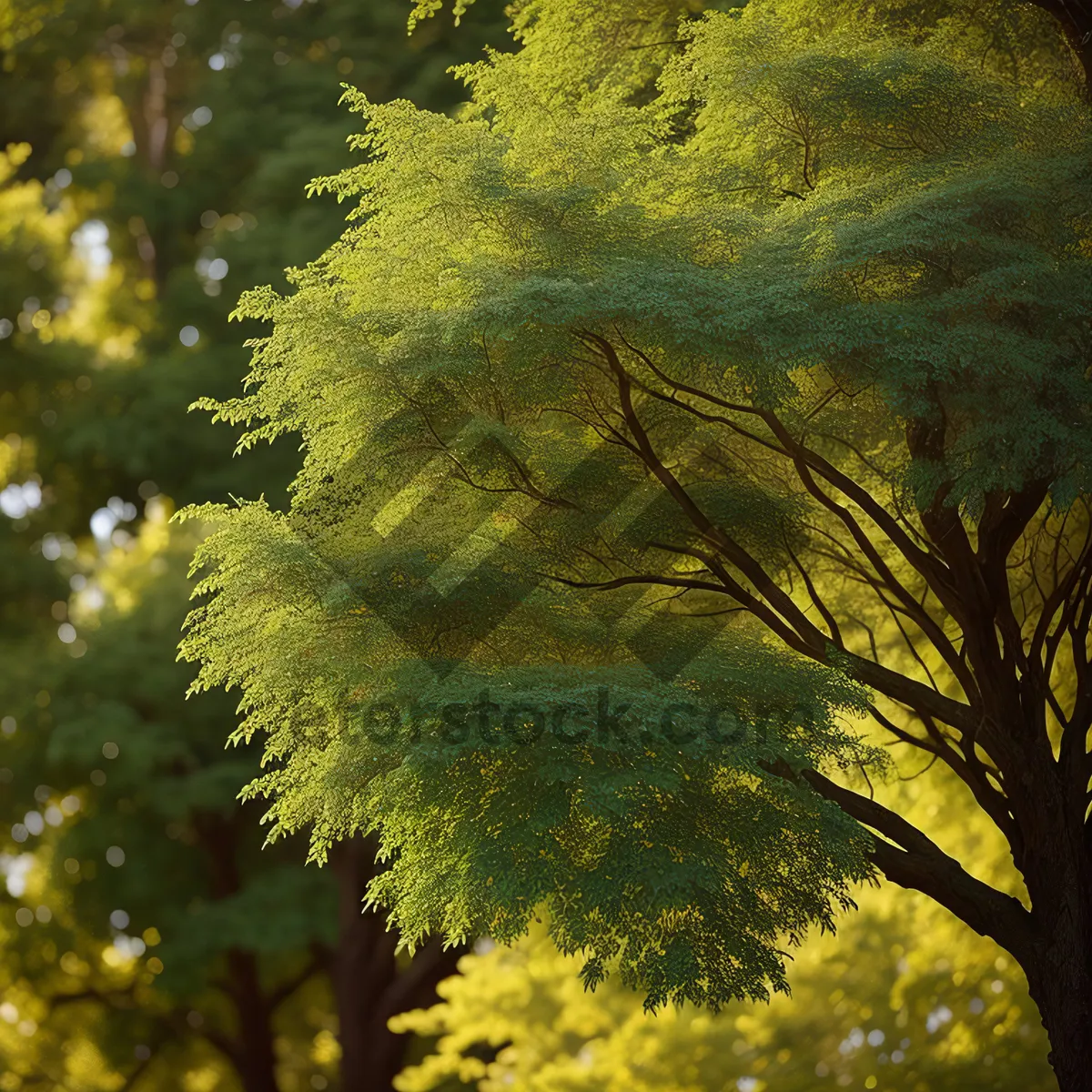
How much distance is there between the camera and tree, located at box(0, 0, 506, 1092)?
1441 cm

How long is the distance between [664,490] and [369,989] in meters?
9.54

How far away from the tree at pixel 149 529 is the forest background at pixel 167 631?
0.13 ft

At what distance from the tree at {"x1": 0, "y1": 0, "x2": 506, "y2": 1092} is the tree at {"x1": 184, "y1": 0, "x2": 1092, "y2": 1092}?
7099 millimetres

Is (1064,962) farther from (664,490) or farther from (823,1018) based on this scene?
(823,1018)

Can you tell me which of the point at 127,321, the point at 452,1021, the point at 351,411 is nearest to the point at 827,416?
the point at 351,411

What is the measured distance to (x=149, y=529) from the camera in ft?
55.4

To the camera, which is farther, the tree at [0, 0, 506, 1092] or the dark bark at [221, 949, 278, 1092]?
the dark bark at [221, 949, 278, 1092]

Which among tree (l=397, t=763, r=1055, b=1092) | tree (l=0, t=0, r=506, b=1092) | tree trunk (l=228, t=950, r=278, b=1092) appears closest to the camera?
tree (l=397, t=763, r=1055, b=1092)

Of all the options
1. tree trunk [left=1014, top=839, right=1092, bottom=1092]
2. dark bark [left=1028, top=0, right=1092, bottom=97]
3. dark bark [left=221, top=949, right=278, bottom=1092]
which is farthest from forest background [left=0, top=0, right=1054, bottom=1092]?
dark bark [left=1028, top=0, right=1092, bottom=97]

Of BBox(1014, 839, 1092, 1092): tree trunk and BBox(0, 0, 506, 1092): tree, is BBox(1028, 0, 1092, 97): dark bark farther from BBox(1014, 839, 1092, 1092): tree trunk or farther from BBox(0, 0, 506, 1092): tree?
BBox(0, 0, 506, 1092): tree

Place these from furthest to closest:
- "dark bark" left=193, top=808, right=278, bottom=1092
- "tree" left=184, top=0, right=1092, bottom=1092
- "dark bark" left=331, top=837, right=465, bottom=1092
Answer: "dark bark" left=193, top=808, right=278, bottom=1092 → "dark bark" left=331, top=837, right=465, bottom=1092 → "tree" left=184, top=0, right=1092, bottom=1092

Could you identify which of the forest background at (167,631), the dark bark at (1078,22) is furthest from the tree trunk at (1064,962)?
the dark bark at (1078,22)

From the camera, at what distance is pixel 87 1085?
57.3ft

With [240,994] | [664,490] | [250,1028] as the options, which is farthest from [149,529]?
[664,490]
